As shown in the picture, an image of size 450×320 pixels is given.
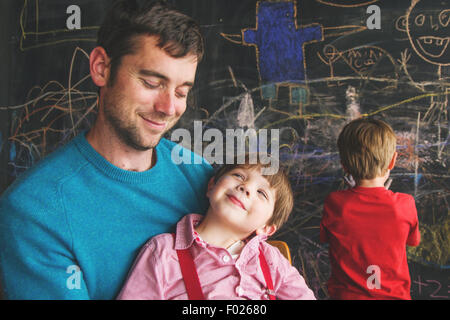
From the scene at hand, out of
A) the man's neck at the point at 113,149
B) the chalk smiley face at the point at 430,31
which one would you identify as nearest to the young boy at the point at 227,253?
the man's neck at the point at 113,149

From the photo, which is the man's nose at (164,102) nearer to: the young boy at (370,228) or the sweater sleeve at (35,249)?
the sweater sleeve at (35,249)

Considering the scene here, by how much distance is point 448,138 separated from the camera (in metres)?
1.95

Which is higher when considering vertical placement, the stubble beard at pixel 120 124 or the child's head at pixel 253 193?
the stubble beard at pixel 120 124

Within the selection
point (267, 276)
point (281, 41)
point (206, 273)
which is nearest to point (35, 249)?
point (206, 273)

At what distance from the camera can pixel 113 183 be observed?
146 centimetres

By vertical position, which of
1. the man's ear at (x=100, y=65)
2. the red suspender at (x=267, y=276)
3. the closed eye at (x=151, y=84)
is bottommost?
the red suspender at (x=267, y=276)

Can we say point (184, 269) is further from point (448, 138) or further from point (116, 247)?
point (448, 138)

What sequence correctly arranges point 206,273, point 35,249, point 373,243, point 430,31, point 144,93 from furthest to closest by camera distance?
point 430,31 < point 373,243 < point 144,93 < point 206,273 < point 35,249

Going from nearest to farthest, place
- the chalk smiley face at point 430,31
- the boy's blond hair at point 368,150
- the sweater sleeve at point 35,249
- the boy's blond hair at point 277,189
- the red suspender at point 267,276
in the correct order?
1. the sweater sleeve at point 35,249
2. the red suspender at point 267,276
3. the boy's blond hair at point 277,189
4. the boy's blond hair at point 368,150
5. the chalk smiley face at point 430,31

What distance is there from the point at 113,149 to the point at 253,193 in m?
0.57

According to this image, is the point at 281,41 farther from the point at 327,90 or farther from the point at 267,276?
the point at 267,276

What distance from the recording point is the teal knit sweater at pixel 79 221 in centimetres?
128

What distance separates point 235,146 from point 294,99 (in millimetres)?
386
